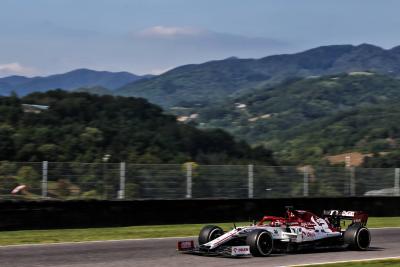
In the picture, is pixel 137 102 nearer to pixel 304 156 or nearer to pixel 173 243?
pixel 304 156

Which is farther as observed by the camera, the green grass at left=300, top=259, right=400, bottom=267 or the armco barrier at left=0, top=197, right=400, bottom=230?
the armco barrier at left=0, top=197, right=400, bottom=230

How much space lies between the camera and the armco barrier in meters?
17.9

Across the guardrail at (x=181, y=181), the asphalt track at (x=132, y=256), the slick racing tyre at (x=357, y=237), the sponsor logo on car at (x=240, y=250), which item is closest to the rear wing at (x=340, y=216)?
the slick racing tyre at (x=357, y=237)

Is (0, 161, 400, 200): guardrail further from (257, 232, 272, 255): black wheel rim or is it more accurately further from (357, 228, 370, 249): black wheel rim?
(357, 228, 370, 249): black wheel rim

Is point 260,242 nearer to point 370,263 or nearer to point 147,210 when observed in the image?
point 370,263

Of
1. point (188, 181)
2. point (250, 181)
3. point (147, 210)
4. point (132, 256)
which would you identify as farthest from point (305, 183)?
point (132, 256)

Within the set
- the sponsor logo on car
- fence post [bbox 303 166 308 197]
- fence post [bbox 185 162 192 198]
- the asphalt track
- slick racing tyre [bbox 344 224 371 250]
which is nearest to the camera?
the asphalt track

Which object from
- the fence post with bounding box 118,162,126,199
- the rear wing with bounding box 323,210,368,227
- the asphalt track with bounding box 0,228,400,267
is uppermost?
the fence post with bounding box 118,162,126,199

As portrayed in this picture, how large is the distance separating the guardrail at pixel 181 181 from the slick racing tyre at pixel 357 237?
716 centimetres

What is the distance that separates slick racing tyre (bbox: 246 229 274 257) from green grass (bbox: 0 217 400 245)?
15.1ft

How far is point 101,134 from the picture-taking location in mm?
55219

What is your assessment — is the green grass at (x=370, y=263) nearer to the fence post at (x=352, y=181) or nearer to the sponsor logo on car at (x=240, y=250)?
the sponsor logo on car at (x=240, y=250)

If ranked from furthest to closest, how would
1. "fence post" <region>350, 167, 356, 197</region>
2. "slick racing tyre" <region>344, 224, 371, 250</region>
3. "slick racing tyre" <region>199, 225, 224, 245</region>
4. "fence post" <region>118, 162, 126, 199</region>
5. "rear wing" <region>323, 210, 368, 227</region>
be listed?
1. "fence post" <region>350, 167, 356, 197</region>
2. "fence post" <region>118, 162, 126, 199</region>
3. "rear wing" <region>323, 210, 368, 227</region>
4. "slick racing tyre" <region>344, 224, 371, 250</region>
5. "slick racing tyre" <region>199, 225, 224, 245</region>

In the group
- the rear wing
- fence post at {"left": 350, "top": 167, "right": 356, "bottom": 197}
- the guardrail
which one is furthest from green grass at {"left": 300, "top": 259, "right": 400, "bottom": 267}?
fence post at {"left": 350, "top": 167, "right": 356, "bottom": 197}
